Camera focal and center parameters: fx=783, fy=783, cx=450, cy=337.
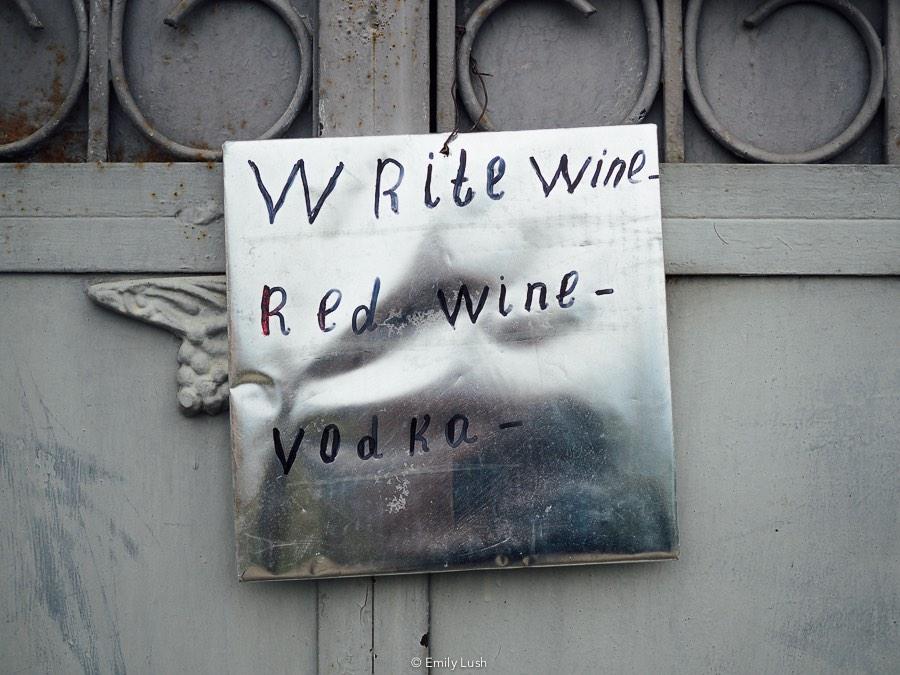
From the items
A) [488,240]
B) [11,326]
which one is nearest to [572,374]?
[488,240]

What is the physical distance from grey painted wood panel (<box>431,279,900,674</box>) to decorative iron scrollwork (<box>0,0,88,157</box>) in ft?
3.58

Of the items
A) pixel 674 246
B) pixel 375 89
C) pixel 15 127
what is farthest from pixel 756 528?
pixel 15 127

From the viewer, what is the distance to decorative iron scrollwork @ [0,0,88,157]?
1.43 m

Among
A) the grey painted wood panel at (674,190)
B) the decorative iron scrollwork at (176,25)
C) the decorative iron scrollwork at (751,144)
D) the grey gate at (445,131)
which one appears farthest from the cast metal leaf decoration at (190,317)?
the decorative iron scrollwork at (751,144)

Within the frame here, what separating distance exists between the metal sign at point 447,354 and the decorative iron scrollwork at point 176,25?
0.11 metres

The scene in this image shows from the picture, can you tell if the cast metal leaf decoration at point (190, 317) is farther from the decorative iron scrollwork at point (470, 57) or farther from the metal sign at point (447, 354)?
the decorative iron scrollwork at point (470, 57)

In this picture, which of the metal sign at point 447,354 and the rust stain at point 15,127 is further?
the rust stain at point 15,127

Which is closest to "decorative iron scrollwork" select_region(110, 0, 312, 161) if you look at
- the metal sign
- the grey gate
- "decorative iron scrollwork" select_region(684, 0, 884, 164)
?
the grey gate

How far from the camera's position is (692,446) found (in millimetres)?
1422

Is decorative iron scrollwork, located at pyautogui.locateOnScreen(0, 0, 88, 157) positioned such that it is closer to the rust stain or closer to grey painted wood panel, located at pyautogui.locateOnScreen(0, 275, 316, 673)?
the rust stain

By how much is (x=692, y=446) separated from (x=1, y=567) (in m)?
1.25

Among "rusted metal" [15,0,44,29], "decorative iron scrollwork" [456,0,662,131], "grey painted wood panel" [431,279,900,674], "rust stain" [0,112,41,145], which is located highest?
"rusted metal" [15,0,44,29]

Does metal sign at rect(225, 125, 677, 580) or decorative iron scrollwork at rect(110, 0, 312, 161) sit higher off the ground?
decorative iron scrollwork at rect(110, 0, 312, 161)

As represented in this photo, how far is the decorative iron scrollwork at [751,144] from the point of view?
4.81ft
